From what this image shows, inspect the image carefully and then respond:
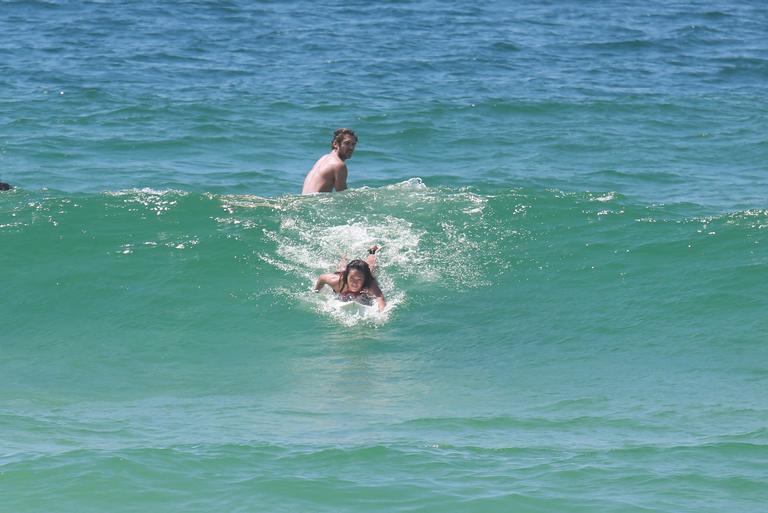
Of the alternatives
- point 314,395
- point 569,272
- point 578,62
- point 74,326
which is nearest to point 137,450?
point 314,395

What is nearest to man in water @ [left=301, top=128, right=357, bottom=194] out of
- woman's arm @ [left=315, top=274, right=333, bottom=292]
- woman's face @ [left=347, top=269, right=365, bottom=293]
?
woman's arm @ [left=315, top=274, right=333, bottom=292]

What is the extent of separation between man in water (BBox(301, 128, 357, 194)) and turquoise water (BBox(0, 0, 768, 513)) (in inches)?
7.4

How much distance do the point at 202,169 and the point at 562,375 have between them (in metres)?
8.71

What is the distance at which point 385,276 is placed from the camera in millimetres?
14047

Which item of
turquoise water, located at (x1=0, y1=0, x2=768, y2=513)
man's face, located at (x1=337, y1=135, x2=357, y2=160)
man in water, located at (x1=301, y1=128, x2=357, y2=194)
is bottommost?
turquoise water, located at (x1=0, y1=0, x2=768, y2=513)

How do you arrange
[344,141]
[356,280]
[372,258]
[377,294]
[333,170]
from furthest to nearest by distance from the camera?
[333,170] < [344,141] < [372,258] < [377,294] < [356,280]

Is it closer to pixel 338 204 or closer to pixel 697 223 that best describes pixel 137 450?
pixel 338 204

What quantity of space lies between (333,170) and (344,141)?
493 millimetres

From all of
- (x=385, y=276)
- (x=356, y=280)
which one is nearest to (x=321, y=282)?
(x=356, y=280)

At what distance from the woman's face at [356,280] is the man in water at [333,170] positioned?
264cm

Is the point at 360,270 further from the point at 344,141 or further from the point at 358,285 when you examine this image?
the point at 344,141

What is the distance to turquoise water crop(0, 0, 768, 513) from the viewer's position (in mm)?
8969

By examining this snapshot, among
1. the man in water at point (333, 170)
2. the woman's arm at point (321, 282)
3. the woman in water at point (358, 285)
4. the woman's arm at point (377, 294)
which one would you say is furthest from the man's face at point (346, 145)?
the woman's arm at point (377, 294)

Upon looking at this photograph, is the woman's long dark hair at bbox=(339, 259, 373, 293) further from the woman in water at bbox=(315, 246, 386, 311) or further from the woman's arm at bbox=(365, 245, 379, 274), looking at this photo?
the woman's arm at bbox=(365, 245, 379, 274)
